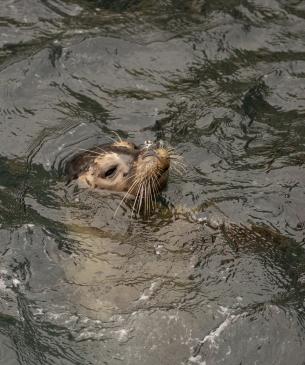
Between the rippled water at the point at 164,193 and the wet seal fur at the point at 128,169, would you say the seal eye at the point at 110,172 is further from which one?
the rippled water at the point at 164,193

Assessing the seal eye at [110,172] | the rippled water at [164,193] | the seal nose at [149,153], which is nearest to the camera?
the rippled water at [164,193]

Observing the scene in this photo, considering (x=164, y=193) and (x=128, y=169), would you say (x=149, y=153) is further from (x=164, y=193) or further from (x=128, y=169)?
(x=164, y=193)

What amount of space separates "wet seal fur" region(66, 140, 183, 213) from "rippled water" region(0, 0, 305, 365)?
15 cm

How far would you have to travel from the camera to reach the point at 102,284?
6625 millimetres

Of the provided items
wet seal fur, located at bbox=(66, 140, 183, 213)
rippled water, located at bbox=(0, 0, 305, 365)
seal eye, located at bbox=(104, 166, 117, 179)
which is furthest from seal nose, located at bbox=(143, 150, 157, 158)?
rippled water, located at bbox=(0, 0, 305, 365)

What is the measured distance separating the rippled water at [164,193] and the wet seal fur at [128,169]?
0.49 feet

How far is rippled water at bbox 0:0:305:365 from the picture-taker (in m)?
6.12

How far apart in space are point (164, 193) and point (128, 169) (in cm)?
47

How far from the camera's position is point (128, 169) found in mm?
7238

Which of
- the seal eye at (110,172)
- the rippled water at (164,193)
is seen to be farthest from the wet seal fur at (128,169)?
the rippled water at (164,193)

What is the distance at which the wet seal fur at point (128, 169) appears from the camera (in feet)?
22.9

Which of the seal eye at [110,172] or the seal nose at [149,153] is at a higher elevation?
the seal nose at [149,153]

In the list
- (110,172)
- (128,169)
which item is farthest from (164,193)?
(110,172)

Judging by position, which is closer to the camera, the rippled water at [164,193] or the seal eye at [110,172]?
the rippled water at [164,193]
